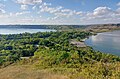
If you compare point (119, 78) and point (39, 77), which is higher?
point (119, 78)

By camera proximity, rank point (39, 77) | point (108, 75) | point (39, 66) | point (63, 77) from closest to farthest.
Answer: point (108, 75), point (63, 77), point (39, 77), point (39, 66)

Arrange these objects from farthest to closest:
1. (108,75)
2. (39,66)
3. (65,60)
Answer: (65,60)
(39,66)
(108,75)

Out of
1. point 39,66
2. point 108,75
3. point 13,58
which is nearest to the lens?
point 108,75

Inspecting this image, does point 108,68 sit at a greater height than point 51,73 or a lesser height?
greater

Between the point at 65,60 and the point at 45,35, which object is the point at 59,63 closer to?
the point at 65,60

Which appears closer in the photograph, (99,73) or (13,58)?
(99,73)

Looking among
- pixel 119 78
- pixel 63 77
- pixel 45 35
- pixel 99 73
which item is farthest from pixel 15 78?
pixel 45 35

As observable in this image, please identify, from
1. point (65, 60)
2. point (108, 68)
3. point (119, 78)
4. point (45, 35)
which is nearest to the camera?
point (119, 78)

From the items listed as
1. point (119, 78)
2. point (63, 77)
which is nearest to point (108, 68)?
point (119, 78)

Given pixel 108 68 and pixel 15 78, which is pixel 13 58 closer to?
pixel 15 78
